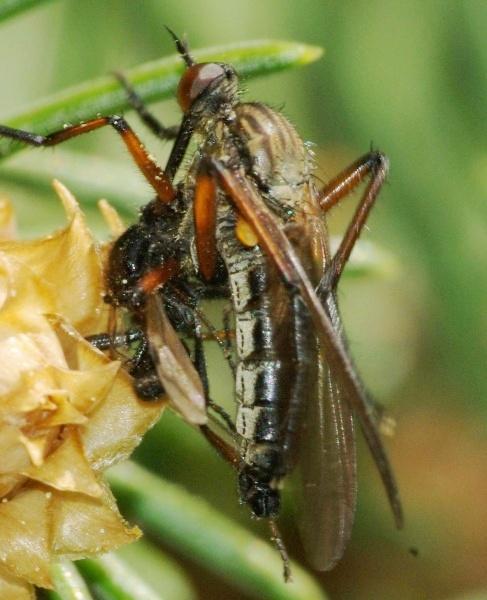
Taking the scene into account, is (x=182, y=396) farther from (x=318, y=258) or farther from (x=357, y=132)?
(x=357, y=132)

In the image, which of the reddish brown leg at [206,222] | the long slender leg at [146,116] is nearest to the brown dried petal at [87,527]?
the reddish brown leg at [206,222]

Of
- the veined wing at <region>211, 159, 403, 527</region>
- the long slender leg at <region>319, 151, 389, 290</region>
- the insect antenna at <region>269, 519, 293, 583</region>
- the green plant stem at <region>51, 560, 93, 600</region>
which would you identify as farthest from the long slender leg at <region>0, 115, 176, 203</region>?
the green plant stem at <region>51, 560, 93, 600</region>

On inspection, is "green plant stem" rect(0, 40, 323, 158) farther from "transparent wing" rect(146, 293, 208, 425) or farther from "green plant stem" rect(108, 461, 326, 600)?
"green plant stem" rect(108, 461, 326, 600)

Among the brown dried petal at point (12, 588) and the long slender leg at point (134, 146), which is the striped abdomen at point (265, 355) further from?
the brown dried petal at point (12, 588)

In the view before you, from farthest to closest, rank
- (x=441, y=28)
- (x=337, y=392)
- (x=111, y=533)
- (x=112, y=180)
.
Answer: (x=441, y=28) → (x=112, y=180) → (x=337, y=392) → (x=111, y=533)

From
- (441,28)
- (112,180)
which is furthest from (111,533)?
(441,28)

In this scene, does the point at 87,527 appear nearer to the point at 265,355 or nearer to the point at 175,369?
the point at 175,369
